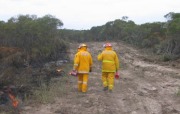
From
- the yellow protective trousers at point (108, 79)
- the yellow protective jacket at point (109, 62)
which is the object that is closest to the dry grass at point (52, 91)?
the yellow protective trousers at point (108, 79)

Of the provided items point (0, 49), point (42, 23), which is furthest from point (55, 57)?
point (0, 49)

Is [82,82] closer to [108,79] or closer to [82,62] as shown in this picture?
[82,62]

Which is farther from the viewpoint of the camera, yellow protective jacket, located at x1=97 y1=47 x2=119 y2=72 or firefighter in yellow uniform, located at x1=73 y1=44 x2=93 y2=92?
yellow protective jacket, located at x1=97 y1=47 x2=119 y2=72

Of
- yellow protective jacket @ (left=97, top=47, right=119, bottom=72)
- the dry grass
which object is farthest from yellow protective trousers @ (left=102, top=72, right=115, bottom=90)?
the dry grass

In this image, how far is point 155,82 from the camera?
14.5 m

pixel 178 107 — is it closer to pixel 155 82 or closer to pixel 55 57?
pixel 155 82

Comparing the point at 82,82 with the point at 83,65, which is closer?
the point at 83,65

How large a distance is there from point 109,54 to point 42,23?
6.13 m

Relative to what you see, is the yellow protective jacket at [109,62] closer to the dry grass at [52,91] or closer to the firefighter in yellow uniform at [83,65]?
the firefighter in yellow uniform at [83,65]

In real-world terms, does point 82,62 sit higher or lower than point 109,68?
higher

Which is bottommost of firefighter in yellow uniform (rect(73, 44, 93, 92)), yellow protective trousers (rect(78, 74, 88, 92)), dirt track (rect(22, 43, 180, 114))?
dirt track (rect(22, 43, 180, 114))

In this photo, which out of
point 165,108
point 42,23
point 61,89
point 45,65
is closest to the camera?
point 165,108

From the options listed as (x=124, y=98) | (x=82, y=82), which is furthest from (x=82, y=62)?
(x=124, y=98)

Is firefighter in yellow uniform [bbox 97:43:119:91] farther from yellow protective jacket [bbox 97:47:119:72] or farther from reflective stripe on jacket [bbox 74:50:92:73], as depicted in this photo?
reflective stripe on jacket [bbox 74:50:92:73]
